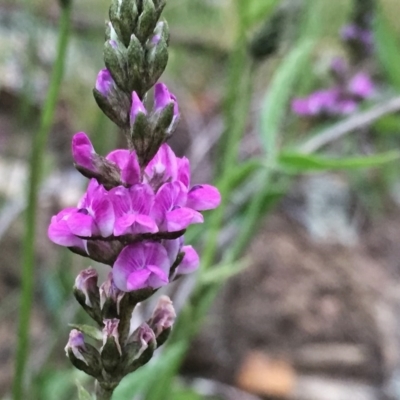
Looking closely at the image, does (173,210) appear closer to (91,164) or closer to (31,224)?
(91,164)

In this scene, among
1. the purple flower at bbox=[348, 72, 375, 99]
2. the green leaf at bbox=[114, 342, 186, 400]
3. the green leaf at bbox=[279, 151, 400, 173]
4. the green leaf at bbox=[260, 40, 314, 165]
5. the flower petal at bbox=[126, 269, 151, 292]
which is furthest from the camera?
the purple flower at bbox=[348, 72, 375, 99]

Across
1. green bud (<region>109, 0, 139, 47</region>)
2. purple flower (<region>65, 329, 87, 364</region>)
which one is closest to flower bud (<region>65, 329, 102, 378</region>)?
purple flower (<region>65, 329, 87, 364</region>)

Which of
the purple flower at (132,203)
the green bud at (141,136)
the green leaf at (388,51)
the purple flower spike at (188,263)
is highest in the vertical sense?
the green leaf at (388,51)

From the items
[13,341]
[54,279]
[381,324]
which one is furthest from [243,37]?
[381,324]

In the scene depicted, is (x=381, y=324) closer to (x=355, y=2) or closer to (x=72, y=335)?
(x=355, y=2)

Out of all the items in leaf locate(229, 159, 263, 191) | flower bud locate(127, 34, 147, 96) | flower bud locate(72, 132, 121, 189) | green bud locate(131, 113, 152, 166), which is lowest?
leaf locate(229, 159, 263, 191)

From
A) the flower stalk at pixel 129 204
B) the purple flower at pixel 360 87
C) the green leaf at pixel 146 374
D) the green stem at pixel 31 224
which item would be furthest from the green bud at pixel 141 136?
the purple flower at pixel 360 87

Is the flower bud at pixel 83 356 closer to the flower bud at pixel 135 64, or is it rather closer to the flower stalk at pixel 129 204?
the flower stalk at pixel 129 204

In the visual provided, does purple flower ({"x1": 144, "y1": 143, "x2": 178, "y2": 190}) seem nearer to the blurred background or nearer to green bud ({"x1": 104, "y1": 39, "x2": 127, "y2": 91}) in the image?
green bud ({"x1": 104, "y1": 39, "x2": 127, "y2": 91})
